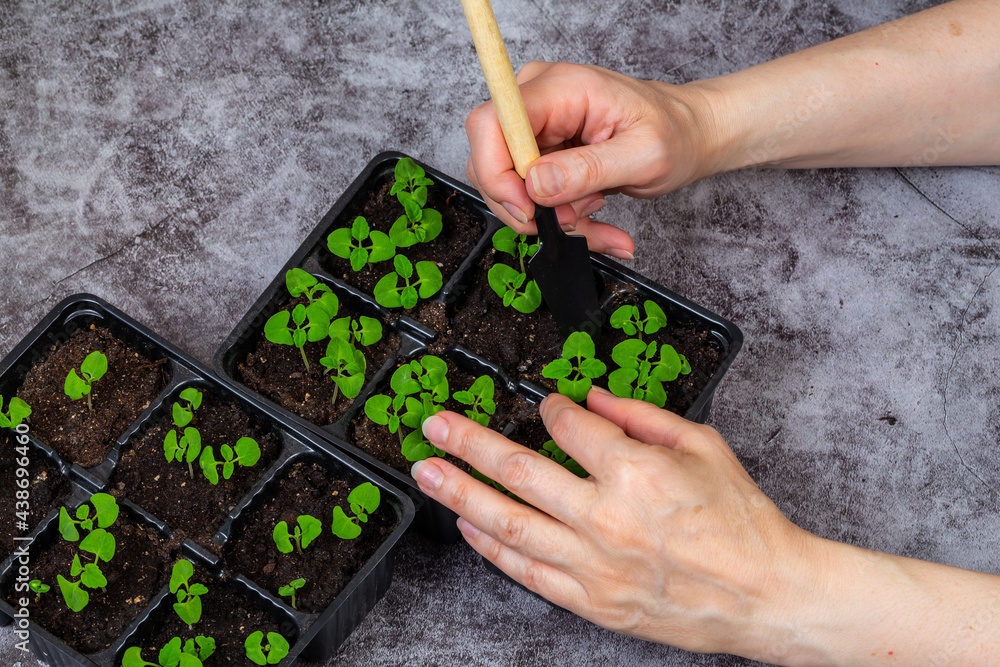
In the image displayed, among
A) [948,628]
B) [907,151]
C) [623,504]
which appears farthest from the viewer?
[907,151]

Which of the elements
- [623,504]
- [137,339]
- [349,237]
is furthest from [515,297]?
[137,339]

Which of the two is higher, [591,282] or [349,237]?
[349,237]

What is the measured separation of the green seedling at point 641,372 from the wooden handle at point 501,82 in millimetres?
326

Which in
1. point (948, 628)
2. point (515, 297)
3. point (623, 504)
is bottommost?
point (948, 628)

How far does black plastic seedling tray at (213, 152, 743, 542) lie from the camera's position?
1385 millimetres

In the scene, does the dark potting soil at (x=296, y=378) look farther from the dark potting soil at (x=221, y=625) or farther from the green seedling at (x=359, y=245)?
the dark potting soil at (x=221, y=625)

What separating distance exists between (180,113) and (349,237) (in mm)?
662

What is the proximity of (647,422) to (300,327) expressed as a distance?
59cm

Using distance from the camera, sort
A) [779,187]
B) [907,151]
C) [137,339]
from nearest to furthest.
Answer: [137,339] → [907,151] → [779,187]

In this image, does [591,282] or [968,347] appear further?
[968,347]

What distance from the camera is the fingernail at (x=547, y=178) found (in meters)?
1.22

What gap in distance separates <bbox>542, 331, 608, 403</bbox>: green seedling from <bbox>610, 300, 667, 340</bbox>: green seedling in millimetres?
70

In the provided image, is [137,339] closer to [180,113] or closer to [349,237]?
[349,237]

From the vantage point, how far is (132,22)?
6.37 ft
